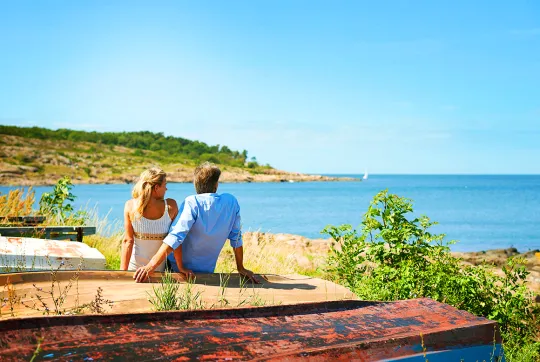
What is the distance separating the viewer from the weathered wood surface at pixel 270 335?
9.03 feet

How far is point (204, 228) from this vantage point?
575 cm

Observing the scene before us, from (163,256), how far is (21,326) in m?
2.52

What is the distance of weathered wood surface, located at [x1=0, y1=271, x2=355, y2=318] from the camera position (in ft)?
14.1

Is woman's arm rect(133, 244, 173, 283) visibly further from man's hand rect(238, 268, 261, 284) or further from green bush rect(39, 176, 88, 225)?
green bush rect(39, 176, 88, 225)

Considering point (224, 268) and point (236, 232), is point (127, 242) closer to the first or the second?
point (236, 232)

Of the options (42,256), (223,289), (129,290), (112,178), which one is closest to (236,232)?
(223,289)

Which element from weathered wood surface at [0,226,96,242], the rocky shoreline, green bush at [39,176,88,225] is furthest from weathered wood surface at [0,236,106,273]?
the rocky shoreline

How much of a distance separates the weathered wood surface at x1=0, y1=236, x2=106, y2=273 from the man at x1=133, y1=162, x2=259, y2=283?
1.03 m

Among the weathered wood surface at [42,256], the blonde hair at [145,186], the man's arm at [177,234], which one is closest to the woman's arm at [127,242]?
the blonde hair at [145,186]

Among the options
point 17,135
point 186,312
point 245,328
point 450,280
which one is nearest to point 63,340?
point 186,312

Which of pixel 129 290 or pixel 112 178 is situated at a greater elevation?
pixel 129 290

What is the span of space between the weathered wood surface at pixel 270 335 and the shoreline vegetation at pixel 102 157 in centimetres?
6060

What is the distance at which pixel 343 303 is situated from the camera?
3844 millimetres

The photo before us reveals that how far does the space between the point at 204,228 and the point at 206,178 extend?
0.52 m
